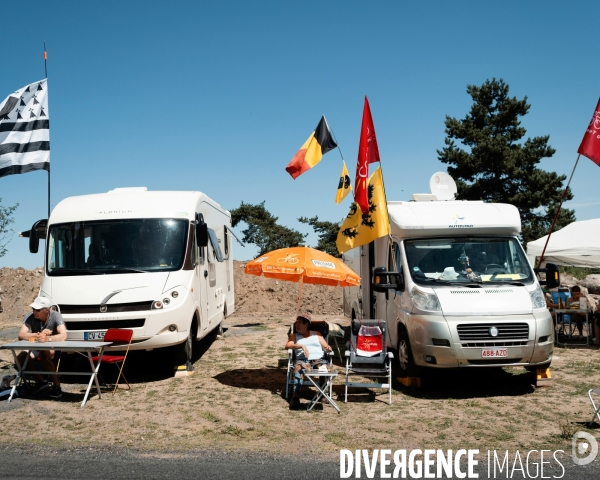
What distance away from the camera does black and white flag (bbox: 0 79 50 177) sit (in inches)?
494

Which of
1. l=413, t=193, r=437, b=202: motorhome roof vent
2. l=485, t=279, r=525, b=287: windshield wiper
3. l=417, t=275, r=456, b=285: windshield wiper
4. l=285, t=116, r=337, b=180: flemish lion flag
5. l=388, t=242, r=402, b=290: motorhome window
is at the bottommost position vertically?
l=485, t=279, r=525, b=287: windshield wiper

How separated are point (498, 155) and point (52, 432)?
28.8 m

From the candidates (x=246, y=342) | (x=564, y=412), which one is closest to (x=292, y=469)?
(x=564, y=412)

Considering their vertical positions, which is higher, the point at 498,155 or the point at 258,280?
the point at 498,155

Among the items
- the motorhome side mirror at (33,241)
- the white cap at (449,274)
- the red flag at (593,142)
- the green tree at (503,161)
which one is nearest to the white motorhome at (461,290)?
the white cap at (449,274)

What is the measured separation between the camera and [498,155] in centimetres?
3145

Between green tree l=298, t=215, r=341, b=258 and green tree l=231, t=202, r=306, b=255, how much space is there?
5.87ft

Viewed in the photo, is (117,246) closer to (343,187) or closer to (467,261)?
(343,187)

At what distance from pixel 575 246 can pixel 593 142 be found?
388 cm

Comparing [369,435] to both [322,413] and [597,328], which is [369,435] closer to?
[322,413]

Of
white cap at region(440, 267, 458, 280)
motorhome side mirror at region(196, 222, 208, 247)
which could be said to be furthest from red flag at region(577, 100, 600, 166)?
motorhome side mirror at region(196, 222, 208, 247)

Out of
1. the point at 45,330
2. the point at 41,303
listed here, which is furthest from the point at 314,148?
the point at 45,330

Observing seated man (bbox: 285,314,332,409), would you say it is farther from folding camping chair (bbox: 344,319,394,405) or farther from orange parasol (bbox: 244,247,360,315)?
orange parasol (bbox: 244,247,360,315)

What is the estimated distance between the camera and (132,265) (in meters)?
9.58
